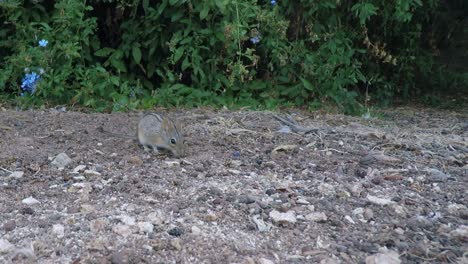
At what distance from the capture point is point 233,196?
4.16 metres

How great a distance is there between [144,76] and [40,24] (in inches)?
52.2

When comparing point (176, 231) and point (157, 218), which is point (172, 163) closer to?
point (157, 218)

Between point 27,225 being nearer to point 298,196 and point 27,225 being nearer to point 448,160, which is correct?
point 298,196

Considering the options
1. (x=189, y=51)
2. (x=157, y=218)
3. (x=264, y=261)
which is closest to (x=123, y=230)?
(x=157, y=218)

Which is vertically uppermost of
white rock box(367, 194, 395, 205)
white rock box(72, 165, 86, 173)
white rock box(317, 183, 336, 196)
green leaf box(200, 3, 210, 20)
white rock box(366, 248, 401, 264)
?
green leaf box(200, 3, 210, 20)

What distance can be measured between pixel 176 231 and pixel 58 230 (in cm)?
59

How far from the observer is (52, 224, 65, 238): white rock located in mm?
3546

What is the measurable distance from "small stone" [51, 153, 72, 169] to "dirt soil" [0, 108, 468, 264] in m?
0.03

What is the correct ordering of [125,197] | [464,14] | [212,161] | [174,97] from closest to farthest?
[125,197]
[212,161]
[174,97]
[464,14]

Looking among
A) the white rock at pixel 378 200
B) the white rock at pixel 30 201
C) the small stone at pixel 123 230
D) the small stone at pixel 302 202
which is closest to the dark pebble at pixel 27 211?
the white rock at pixel 30 201

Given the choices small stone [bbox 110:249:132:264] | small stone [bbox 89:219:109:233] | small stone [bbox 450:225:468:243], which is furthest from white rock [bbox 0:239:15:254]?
small stone [bbox 450:225:468:243]

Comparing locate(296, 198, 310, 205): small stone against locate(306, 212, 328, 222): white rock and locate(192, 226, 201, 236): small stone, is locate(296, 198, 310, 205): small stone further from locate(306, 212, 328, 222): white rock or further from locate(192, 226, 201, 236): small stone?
locate(192, 226, 201, 236): small stone

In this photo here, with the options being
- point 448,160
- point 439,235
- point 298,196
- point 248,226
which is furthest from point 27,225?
point 448,160

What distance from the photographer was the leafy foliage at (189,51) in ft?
24.6
